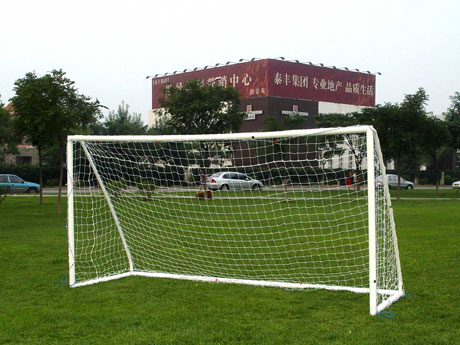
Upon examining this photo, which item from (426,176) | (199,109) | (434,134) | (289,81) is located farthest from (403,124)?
(426,176)

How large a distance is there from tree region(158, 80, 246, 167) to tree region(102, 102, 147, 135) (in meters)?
21.2

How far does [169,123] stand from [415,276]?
1941 cm

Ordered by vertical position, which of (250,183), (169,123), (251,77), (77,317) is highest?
(251,77)

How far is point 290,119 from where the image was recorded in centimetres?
3003

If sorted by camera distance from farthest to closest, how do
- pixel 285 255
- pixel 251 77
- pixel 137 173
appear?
pixel 251 77 → pixel 137 173 → pixel 285 255

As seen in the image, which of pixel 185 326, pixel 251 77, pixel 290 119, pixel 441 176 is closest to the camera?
pixel 185 326

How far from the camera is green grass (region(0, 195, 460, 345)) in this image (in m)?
4.59

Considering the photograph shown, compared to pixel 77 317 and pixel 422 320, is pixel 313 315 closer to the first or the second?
pixel 422 320

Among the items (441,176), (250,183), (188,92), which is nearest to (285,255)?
(250,183)

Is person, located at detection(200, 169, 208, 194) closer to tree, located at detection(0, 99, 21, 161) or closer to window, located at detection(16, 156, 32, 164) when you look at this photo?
tree, located at detection(0, 99, 21, 161)

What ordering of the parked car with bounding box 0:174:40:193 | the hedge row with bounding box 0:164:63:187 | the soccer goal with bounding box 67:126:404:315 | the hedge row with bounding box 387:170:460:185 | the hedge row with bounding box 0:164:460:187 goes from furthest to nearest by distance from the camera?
the hedge row with bounding box 387:170:460:185 < the hedge row with bounding box 0:164:63:187 < the parked car with bounding box 0:174:40:193 < the hedge row with bounding box 0:164:460:187 < the soccer goal with bounding box 67:126:404:315

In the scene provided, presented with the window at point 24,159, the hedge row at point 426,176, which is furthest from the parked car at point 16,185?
the hedge row at point 426,176

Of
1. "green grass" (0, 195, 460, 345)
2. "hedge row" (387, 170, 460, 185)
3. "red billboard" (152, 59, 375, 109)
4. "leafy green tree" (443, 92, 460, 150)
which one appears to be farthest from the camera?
"hedge row" (387, 170, 460, 185)

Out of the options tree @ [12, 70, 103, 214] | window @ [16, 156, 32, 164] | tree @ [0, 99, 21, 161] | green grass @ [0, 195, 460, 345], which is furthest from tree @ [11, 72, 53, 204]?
window @ [16, 156, 32, 164]
